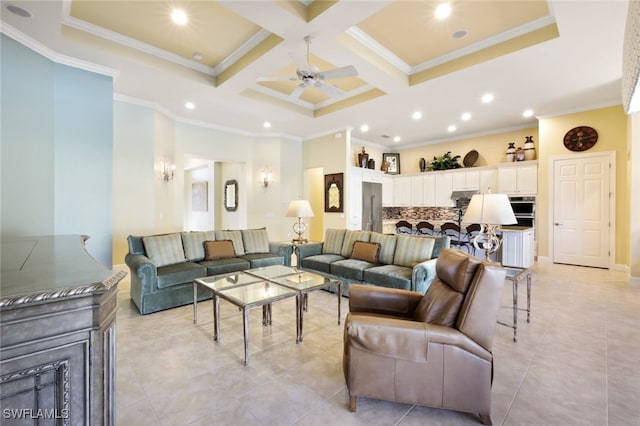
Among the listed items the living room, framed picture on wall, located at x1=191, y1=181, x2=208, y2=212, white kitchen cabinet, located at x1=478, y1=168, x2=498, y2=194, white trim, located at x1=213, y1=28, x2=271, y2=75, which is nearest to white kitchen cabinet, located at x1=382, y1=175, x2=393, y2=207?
the living room

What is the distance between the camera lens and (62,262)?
1273 millimetres

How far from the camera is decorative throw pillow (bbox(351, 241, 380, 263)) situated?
13.2ft

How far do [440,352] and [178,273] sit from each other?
302cm

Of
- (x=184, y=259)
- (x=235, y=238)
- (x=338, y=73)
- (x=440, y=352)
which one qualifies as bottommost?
(x=440, y=352)

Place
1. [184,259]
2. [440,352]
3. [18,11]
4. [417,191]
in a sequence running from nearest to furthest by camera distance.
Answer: [440,352] < [18,11] < [184,259] < [417,191]

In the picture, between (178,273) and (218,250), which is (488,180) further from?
(178,273)

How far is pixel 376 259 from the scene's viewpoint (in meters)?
4.01

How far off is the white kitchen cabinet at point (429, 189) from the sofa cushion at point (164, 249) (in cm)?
631

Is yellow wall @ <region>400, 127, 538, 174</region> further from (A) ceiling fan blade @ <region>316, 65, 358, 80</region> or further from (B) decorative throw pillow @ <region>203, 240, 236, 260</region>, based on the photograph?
(B) decorative throw pillow @ <region>203, 240, 236, 260</region>

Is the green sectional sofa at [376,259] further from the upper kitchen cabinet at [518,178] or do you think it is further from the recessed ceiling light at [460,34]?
the upper kitchen cabinet at [518,178]

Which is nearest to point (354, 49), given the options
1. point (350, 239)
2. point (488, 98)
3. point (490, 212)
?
point (490, 212)

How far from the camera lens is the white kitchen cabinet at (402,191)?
8.24m

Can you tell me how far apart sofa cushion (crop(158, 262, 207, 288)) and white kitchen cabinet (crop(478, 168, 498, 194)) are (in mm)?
6485

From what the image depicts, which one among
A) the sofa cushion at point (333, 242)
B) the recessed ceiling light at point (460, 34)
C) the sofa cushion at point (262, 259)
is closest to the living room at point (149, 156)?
the sofa cushion at point (333, 242)
